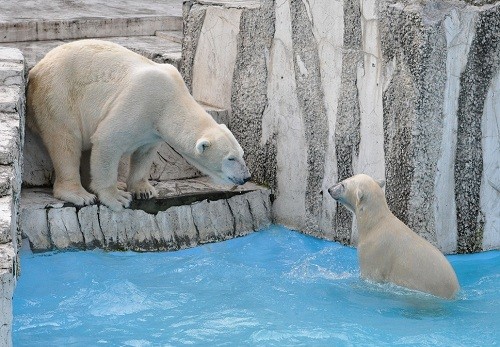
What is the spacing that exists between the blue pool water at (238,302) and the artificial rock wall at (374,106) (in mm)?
391

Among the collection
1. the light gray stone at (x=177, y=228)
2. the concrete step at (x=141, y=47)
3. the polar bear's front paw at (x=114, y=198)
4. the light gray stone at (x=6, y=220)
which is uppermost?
the concrete step at (x=141, y=47)

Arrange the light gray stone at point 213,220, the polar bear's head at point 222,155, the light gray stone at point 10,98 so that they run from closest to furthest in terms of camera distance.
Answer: the light gray stone at point 10,98
the polar bear's head at point 222,155
the light gray stone at point 213,220

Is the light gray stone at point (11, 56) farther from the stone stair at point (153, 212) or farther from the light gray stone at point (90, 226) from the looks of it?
the light gray stone at point (90, 226)

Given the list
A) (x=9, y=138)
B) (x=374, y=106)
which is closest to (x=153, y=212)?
(x=374, y=106)

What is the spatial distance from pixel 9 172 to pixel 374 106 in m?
2.49

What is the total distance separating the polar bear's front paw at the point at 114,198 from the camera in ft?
19.8

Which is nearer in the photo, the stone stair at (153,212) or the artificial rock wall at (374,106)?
the artificial rock wall at (374,106)

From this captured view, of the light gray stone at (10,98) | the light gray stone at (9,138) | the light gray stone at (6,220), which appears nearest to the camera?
A: the light gray stone at (6,220)

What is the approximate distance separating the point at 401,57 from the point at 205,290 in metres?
1.83

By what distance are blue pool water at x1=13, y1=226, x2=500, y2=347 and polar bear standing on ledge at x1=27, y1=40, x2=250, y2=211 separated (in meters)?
0.56

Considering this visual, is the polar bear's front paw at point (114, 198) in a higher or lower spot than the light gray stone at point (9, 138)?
lower

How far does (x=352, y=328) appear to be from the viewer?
4875 millimetres

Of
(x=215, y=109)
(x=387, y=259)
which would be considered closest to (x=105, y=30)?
(x=215, y=109)

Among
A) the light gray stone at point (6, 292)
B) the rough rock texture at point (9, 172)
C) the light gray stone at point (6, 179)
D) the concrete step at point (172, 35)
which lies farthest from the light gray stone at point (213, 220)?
the light gray stone at point (6, 292)
